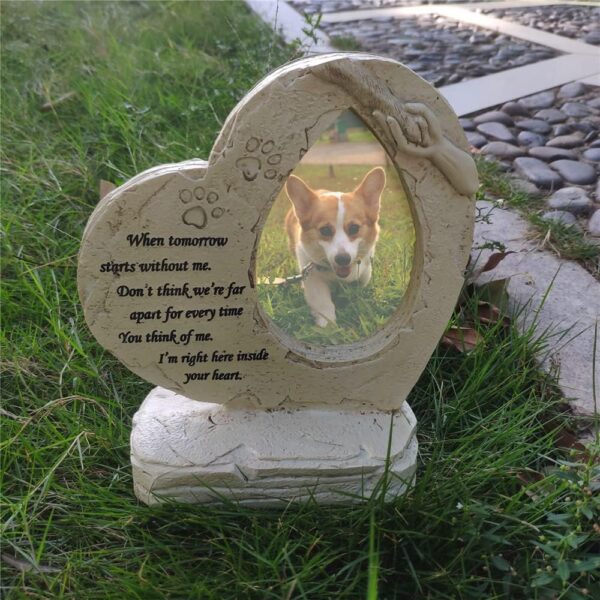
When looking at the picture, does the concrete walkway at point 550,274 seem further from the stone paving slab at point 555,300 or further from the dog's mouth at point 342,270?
the dog's mouth at point 342,270

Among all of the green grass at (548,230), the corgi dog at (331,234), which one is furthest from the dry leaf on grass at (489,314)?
the corgi dog at (331,234)

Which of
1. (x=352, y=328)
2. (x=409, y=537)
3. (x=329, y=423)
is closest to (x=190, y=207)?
(x=352, y=328)

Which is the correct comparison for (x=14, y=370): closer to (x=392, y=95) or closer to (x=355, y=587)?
(x=355, y=587)

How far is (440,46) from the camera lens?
5.14m

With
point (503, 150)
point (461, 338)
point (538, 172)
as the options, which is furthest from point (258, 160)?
point (503, 150)

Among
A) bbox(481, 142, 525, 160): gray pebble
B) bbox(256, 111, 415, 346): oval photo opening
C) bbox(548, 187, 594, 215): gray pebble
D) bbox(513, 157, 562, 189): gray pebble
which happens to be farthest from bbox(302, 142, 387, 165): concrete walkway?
bbox(481, 142, 525, 160): gray pebble

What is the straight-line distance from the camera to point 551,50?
493 cm

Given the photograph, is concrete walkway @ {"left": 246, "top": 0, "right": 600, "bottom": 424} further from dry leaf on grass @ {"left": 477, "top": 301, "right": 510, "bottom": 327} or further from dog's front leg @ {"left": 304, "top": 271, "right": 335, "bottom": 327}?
dog's front leg @ {"left": 304, "top": 271, "right": 335, "bottom": 327}

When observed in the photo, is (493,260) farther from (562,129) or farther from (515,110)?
(515,110)

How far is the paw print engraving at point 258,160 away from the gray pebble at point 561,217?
162cm

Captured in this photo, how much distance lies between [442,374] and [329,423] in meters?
0.51

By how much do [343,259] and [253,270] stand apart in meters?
0.22

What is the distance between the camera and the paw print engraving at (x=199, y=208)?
1.58m

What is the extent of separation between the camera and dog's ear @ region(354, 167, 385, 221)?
164cm
